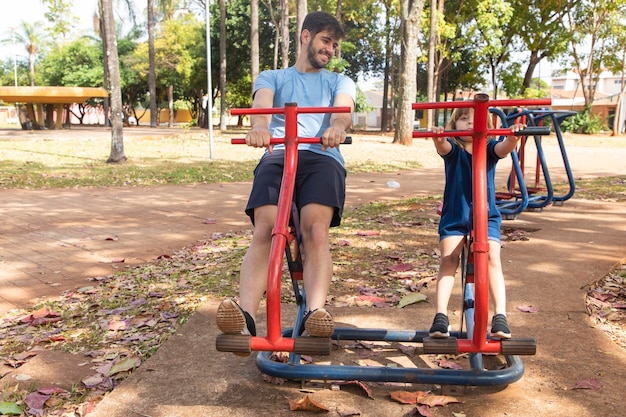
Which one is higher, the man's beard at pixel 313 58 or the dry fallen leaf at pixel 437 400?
the man's beard at pixel 313 58

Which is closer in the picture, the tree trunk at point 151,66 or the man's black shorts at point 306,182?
the man's black shorts at point 306,182

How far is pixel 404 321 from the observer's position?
3467mm

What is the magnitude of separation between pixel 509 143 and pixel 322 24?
109 centimetres

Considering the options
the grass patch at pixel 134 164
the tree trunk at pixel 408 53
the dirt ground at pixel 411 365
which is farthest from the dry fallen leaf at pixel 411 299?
the tree trunk at pixel 408 53

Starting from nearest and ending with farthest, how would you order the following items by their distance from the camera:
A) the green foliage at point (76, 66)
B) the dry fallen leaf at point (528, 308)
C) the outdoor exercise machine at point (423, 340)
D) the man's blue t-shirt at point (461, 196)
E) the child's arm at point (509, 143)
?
1. the outdoor exercise machine at point (423, 340)
2. the child's arm at point (509, 143)
3. the man's blue t-shirt at point (461, 196)
4. the dry fallen leaf at point (528, 308)
5. the green foliage at point (76, 66)

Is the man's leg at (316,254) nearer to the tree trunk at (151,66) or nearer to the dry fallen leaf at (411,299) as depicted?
the dry fallen leaf at (411,299)

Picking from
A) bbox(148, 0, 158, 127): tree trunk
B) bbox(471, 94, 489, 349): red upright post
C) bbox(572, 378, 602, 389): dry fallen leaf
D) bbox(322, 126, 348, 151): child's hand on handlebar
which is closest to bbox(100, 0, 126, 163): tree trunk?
bbox(322, 126, 348, 151): child's hand on handlebar

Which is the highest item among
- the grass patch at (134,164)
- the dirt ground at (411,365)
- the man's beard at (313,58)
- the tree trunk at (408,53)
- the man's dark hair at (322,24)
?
the tree trunk at (408,53)

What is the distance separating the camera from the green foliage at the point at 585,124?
3244cm

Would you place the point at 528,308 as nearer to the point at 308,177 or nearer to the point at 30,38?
the point at 308,177

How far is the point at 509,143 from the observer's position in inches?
116

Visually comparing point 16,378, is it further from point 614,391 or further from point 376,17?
A: point 376,17

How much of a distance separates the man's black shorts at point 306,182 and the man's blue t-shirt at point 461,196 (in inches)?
21.1

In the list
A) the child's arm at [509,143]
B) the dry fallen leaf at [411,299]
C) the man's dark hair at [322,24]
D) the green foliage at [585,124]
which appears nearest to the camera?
the child's arm at [509,143]
